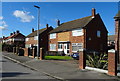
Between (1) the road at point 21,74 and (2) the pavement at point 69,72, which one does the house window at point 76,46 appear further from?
(1) the road at point 21,74

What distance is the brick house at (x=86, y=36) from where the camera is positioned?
27141 mm

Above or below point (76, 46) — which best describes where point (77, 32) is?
above

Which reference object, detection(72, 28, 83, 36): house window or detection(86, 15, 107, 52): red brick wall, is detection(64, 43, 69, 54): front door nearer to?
detection(72, 28, 83, 36): house window

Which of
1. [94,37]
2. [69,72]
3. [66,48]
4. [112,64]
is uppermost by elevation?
[94,37]

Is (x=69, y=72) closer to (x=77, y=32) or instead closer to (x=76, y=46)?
(x=76, y=46)

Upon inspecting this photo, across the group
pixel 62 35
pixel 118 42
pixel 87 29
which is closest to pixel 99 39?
pixel 87 29

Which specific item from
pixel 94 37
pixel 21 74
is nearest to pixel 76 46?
pixel 94 37

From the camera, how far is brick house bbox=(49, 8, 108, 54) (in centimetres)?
2714

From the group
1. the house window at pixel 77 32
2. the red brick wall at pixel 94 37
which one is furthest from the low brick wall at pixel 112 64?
the house window at pixel 77 32

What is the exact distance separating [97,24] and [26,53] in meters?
14.6

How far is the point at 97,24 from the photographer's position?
29312mm

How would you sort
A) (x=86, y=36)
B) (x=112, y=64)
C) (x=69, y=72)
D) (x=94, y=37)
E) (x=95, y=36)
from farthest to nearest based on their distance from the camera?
(x=95, y=36)
(x=94, y=37)
(x=86, y=36)
(x=69, y=72)
(x=112, y=64)

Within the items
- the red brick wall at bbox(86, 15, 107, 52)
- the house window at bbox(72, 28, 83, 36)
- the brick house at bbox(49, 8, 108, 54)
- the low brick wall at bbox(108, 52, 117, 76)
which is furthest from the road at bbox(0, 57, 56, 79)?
the house window at bbox(72, 28, 83, 36)

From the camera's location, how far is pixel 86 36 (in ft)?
88.0
